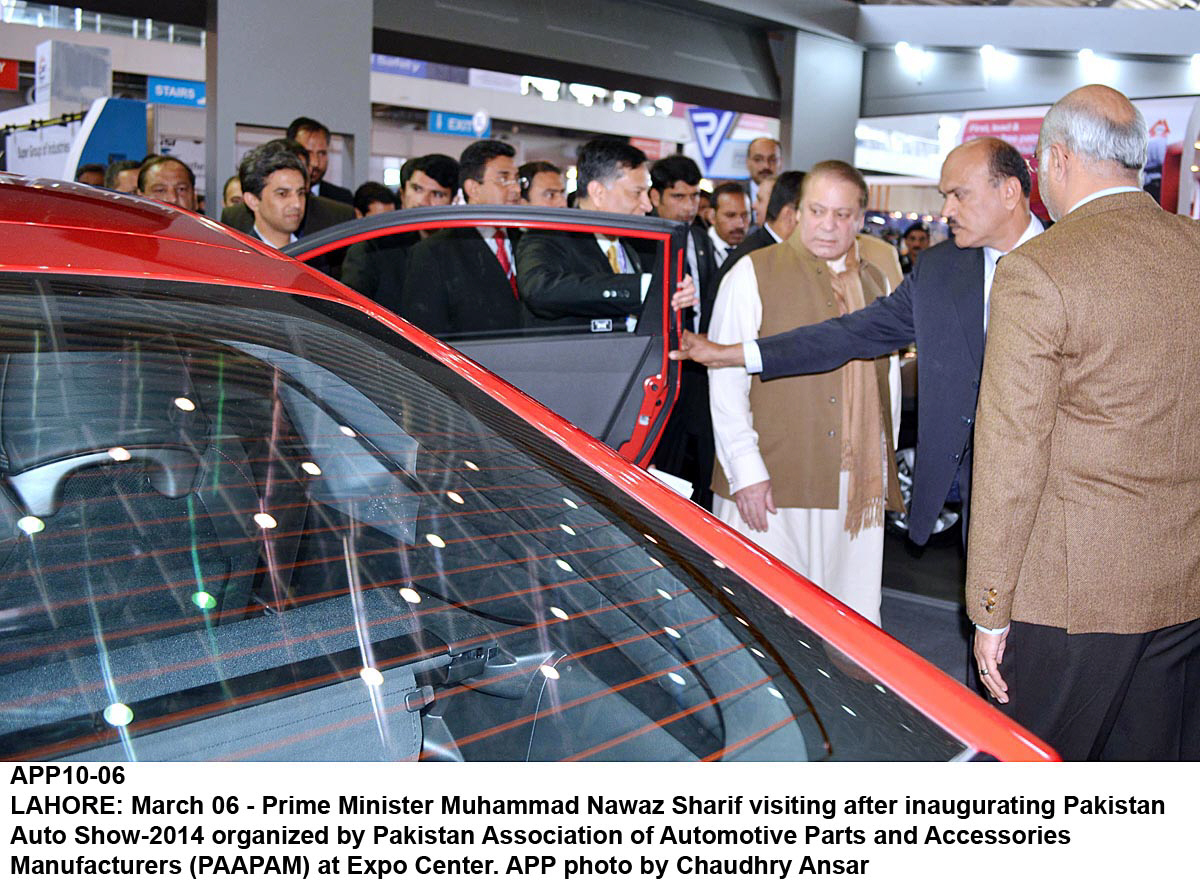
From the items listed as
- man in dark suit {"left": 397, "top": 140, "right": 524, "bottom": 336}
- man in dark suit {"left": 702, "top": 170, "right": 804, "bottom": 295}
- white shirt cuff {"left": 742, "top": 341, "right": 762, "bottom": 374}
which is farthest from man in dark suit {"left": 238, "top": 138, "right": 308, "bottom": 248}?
white shirt cuff {"left": 742, "top": 341, "right": 762, "bottom": 374}

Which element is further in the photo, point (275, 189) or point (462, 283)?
point (275, 189)

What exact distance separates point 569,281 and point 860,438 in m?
1.10

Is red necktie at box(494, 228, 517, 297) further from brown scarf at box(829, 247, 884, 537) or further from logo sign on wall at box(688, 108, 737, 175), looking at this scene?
logo sign on wall at box(688, 108, 737, 175)

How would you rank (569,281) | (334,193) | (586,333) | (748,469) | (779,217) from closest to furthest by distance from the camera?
(586,333), (569,281), (748,469), (779,217), (334,193)

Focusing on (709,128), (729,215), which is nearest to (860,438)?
(729,215)

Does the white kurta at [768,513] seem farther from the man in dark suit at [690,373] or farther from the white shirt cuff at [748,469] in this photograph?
the man in dark suit at [690,373]

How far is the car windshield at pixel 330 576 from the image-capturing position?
1051 millimetres

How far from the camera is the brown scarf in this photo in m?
3.18

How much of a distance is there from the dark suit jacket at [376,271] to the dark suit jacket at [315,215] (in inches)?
48.1

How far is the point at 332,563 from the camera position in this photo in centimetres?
131

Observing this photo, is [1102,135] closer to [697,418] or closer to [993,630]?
[993,630]

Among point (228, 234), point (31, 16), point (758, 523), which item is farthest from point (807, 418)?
point (31, 16)

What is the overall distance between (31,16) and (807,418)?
18398mm

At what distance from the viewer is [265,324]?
138 centimetres
